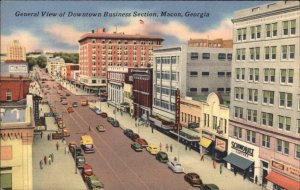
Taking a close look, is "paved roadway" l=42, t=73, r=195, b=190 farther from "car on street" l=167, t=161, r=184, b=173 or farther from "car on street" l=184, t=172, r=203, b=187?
"car on street" l=167, t=161, r=184, b=173

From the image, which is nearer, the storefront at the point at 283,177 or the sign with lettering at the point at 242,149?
the storefront at the point at 283,177

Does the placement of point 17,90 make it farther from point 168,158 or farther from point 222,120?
point 222,120

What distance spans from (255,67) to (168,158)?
17.8 m

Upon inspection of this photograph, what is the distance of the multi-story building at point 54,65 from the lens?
178 metres

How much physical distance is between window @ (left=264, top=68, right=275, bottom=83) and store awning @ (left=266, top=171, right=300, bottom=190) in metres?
10.1

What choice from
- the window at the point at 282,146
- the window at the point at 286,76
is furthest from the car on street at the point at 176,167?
the window at the point at 286,76

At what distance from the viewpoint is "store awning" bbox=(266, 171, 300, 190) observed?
40.3 metres

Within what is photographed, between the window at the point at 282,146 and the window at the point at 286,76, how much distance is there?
6.29 meters

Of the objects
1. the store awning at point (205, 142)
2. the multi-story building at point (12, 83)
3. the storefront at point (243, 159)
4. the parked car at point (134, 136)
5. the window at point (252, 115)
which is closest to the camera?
the storefront at point (243, 159)

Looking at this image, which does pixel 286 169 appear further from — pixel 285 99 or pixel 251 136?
pixel 251 136

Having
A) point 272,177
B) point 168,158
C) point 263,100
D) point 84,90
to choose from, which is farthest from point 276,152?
point 84,90

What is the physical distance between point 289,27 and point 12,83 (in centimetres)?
4477

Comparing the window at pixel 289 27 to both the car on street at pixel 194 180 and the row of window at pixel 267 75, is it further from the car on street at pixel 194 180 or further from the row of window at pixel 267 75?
the car on street at pixel 194 180

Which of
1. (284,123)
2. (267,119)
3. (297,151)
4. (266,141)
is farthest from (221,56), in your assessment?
(297,151)
